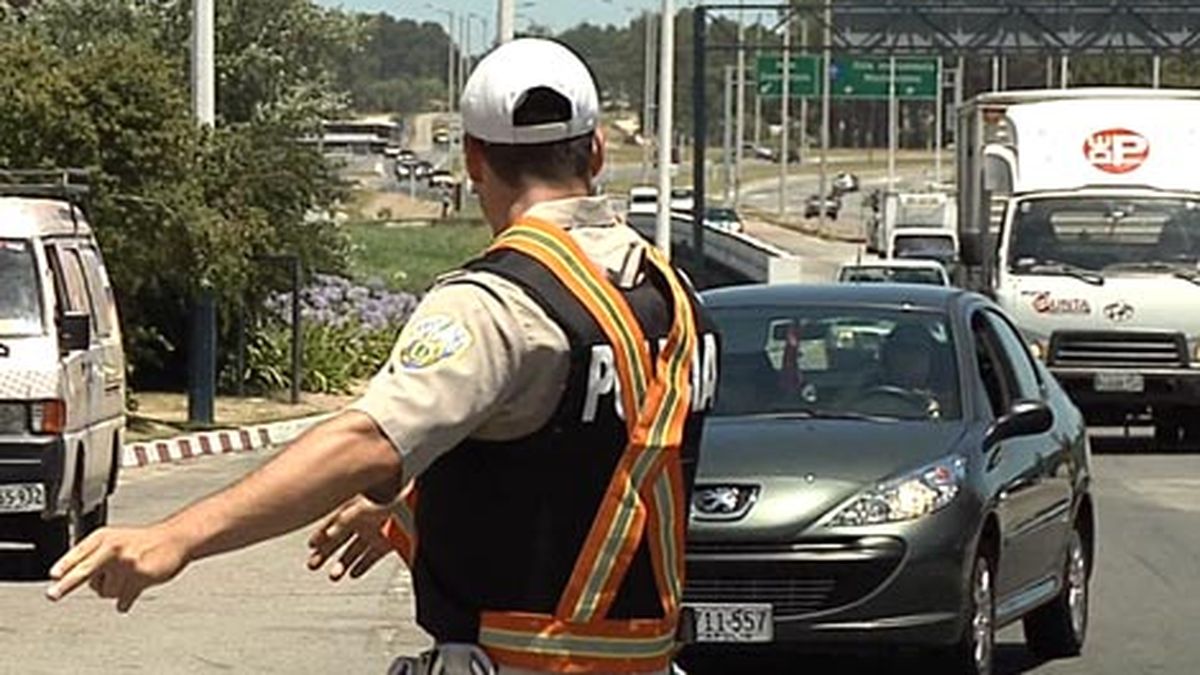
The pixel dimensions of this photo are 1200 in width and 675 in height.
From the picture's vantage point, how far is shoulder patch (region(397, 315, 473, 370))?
436 cm

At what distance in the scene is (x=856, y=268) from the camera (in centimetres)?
4531

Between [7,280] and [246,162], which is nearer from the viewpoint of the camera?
[7,280]

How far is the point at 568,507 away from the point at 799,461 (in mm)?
6462

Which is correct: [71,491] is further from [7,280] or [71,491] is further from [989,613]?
[989,613]

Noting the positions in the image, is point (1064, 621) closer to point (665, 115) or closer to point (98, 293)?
point (98, 293)

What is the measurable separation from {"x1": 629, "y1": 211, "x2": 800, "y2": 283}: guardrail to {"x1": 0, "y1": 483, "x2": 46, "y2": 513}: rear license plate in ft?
136

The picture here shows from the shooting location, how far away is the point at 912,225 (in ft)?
250

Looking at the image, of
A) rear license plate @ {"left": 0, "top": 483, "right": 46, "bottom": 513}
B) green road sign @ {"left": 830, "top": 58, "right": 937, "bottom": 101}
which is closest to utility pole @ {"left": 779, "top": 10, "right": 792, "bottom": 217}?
green road sign @ {"left": 830, "top": 58, "right": 937, "bottom": 101}

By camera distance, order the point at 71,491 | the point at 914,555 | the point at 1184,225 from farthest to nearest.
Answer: the point at 1184,225 < the point at 71,491 < the point at 914,555

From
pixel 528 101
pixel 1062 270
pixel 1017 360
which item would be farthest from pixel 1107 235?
pixel 528 101

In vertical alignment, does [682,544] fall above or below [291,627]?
above

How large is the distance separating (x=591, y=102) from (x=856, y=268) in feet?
134

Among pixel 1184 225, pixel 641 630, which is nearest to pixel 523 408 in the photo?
pixel 641 630

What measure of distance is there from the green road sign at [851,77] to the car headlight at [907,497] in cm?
6957
